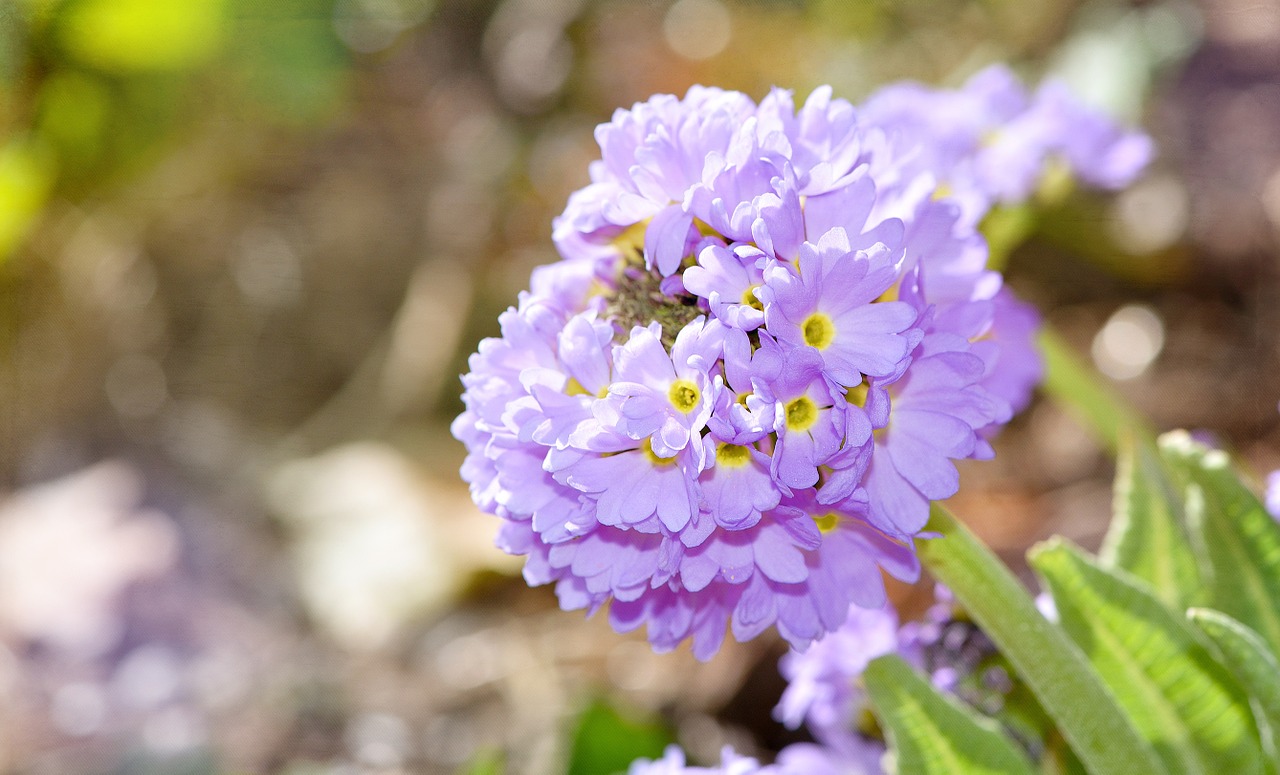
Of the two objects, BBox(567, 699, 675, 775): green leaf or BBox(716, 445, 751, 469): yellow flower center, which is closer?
BBox(716, 445, 751, 469): yellow flower center

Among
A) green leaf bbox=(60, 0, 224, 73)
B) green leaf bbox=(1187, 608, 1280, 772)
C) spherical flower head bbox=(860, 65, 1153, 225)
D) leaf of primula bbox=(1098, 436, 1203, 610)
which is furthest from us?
green leaf bbox=(60, 0, 224, 73)

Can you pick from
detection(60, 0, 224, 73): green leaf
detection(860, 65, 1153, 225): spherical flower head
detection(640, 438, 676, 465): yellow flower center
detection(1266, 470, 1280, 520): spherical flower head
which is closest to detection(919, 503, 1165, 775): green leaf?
detection(640, 438, 676, 465): yellow flower center

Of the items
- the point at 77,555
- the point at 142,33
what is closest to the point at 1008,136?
the point at 77,555

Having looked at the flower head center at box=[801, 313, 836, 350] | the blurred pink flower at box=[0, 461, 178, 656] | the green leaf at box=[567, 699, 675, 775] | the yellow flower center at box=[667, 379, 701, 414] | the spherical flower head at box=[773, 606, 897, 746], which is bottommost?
the spherical flower head at box=[773, 606, 897, 746]

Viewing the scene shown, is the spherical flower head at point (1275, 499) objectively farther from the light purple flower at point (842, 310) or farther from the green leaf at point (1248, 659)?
the light purple flower at point (842, 310)

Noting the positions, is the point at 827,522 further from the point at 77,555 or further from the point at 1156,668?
the point at 77,555

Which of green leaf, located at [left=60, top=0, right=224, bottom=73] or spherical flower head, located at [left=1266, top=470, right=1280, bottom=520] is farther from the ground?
green leaf, located at [left=60, top=0, right=224, bottom=73]

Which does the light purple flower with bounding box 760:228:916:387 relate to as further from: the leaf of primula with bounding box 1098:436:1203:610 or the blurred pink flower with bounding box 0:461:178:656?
the blurred pink flower with bounding box 0:461:178:656

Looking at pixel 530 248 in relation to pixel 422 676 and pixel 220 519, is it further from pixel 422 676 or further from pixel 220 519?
pixel 422 676
